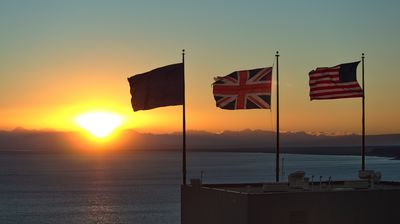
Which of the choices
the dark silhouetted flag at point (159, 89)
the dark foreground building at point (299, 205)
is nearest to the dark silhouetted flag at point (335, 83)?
the dark foreground building at point (299, 205)

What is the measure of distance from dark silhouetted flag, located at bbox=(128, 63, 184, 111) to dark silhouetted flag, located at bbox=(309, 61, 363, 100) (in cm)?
566

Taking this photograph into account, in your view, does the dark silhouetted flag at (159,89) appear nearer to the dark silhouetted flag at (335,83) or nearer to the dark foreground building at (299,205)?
the dark foreground building at (299,205)

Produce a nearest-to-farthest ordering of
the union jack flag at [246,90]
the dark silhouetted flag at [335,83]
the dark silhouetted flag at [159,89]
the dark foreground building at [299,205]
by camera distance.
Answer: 1. the dark foreground building at [299,205]
2. the union jack flag at [246,90]
3. the dark silhouetted flag at [159,89]
4. the dark silhouetted flag at [335,83]

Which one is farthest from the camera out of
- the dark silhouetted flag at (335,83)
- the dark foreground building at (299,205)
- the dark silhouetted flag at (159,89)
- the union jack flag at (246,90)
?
the dark silhouetted flag at (335,83)

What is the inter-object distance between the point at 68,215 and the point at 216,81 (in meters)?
57.4

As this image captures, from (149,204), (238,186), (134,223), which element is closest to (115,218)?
(134,223)

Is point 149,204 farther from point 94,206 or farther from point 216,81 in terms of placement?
point 216,81

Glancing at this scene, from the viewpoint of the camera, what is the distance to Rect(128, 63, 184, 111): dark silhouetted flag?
27297 mm

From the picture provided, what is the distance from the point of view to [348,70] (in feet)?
94.0

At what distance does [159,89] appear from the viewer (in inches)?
1077

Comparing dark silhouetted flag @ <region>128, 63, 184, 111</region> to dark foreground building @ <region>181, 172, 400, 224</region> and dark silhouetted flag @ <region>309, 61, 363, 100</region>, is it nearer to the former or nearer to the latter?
dark foreground building @ <region>181, 172, 400, 224</region>

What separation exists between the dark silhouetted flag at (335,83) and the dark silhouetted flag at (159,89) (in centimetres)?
566

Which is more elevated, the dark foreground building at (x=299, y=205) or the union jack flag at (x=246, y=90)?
the union jack flag at (x=246, y=90)

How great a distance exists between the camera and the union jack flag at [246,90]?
26.5 meters
